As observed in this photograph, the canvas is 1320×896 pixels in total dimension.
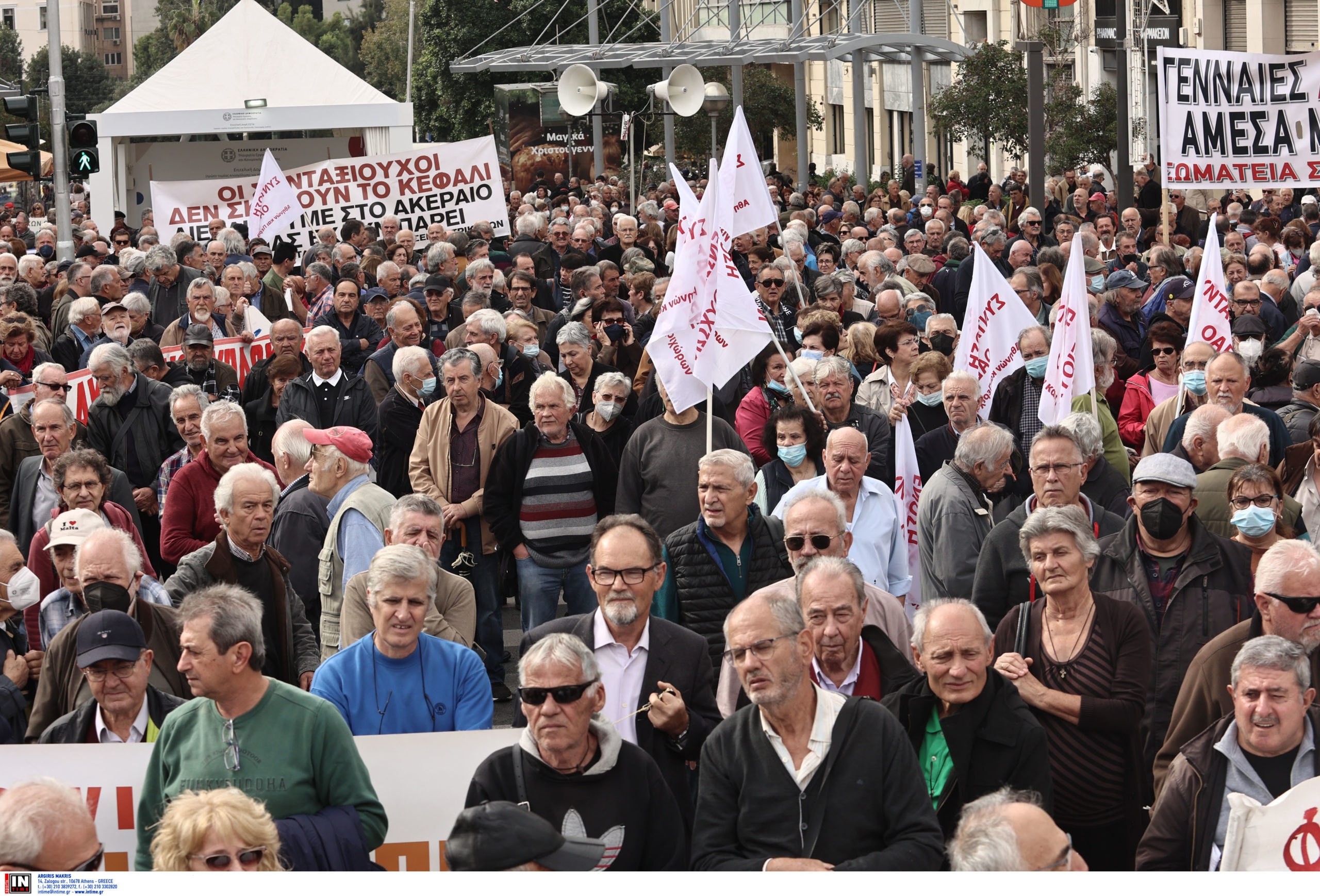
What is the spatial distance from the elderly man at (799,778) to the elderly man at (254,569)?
2394 mm

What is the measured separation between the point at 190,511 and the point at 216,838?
13.2 ft

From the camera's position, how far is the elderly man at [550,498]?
8.26 meters

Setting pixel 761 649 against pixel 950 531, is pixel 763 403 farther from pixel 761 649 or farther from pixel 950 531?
pixel 761 649

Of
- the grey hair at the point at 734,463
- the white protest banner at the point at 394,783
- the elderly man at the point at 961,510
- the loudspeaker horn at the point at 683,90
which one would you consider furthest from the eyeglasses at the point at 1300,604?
the loudspeaker horn at the point at 683,90

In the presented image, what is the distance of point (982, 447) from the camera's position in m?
7.00

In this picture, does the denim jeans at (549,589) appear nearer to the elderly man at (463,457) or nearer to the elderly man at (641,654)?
the elderly man at (463,457)

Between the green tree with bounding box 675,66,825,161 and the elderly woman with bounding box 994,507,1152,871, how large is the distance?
32.9 meters

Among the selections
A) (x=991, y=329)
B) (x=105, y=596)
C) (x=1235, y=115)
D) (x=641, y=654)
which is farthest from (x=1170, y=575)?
(x=1235, y=115)

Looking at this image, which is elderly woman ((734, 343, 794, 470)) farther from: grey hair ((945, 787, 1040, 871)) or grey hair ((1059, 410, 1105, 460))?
grey hair ((945, 787, 1040, 871))

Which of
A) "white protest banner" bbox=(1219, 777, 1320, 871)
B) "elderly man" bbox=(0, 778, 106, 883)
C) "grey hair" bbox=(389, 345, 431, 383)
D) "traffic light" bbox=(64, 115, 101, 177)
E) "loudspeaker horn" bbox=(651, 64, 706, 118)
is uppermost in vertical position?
"loudspeaker horn" bbox=(651, 64, 706, 118)

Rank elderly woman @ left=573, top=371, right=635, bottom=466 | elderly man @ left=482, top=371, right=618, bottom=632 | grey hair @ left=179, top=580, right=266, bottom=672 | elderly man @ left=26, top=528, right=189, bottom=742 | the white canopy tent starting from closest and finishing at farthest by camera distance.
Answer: grey hair @ left=179, top=580, right=266, bottom=672 < elderly man @ left=26, top=528, right=189, bottom=742 < elderly man @ left=482, top=371, right=618, bottom=632 < elderly woman @ left=573, top=371, right=635, bottom=466 < the white canopy tent

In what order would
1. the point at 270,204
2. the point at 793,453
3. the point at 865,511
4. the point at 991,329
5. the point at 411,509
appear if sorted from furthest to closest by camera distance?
the point at 270,204 < the point at 991,329 < the point at 793,453 < the point at 865,511 < the point at 411,509

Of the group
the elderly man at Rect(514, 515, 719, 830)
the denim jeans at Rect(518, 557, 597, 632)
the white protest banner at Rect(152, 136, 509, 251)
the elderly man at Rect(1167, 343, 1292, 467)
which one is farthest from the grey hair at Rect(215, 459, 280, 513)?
the white protest banner at Rect(152, 136, 509, 251)

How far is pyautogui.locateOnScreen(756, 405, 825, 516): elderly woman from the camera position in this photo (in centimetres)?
765
